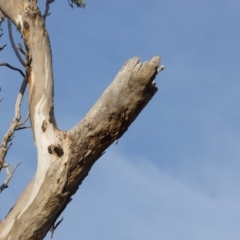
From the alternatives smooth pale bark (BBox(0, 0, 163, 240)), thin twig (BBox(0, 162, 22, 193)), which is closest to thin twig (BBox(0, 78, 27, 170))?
thin twig (BBox(0, 162, 22, 193))

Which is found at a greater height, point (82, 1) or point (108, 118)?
point (82, 1)

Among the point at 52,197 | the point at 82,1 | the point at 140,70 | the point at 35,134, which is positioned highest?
the point at 82,1

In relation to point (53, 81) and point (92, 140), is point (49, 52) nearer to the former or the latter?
point (53, 81)

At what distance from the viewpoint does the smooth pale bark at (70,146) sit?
10.8 feet

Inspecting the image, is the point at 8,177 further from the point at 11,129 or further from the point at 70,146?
the point at 70,146

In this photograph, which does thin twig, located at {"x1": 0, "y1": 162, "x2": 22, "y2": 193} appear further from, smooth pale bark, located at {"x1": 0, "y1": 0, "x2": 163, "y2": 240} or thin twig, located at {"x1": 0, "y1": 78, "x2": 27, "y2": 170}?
smooth pale bark, located at {"x1": 0, "y1": 0, "x2": 163, "y2": 240}

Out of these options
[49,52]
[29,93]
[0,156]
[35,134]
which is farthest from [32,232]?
[0,156]

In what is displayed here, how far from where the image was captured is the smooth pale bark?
3.29 metres

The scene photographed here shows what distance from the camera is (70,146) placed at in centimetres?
339

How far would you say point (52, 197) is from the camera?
3285 millimetres

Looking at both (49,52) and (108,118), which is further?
(49,52)

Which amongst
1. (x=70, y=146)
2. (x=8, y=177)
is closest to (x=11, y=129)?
(x=8, y=177)

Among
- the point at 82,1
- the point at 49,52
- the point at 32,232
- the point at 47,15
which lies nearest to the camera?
the point at 32,232

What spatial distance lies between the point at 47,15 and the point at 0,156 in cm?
209
